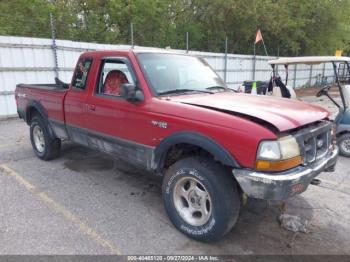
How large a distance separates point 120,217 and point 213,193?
4.45ft

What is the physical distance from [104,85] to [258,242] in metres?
2.84

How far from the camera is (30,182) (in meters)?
4.79

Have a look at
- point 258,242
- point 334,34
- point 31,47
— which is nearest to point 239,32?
point 334,34

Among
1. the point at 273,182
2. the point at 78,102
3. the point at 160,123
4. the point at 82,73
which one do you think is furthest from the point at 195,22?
the point at 273,182

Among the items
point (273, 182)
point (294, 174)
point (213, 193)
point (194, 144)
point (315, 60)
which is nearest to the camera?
point (273, 182)

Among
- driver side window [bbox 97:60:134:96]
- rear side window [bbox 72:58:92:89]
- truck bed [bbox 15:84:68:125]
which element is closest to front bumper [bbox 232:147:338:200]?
driver side window [bbox 97:60:134:96]

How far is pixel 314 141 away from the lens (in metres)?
3.16

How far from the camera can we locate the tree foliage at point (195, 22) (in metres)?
14.3

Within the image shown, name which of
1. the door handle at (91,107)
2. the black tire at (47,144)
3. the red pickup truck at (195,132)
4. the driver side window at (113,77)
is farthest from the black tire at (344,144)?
the black tire at (47,144)

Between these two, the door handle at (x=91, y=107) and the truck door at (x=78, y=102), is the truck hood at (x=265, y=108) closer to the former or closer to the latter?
the door handle at (x=91, y=107)

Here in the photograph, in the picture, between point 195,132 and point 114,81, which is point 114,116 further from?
point 195,132

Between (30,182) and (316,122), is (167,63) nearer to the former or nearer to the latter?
(316,122)

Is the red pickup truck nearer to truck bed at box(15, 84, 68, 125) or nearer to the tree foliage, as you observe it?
truck bed at box(15, 84, 68, 125)

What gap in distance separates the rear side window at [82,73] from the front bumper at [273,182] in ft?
9.21
